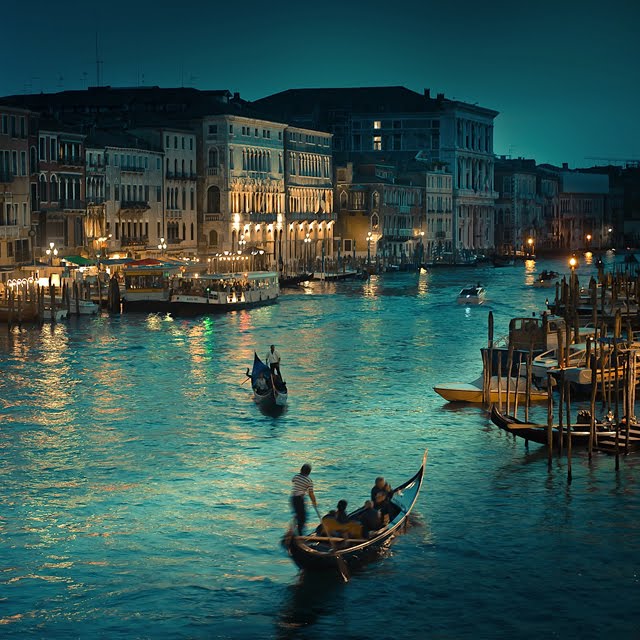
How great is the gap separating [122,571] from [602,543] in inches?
220

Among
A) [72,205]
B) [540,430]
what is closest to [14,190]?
[72,205]

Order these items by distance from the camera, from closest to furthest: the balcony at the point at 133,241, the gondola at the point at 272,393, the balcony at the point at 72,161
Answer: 1. the gondola at the point at 272,393
2. the balcony at the point at 72,161
3. the balcony at the point at 133,241

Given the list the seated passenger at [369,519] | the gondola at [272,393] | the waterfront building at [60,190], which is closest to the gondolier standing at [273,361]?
the gondola at [272,393]

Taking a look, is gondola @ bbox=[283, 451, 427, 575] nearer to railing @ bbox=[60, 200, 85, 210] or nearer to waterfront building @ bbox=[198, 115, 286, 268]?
railing @ bbox=[60, 200, 85, 210]

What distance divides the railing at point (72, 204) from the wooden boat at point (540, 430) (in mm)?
33589

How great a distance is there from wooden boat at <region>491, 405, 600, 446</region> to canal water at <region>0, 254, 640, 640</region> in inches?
11.4

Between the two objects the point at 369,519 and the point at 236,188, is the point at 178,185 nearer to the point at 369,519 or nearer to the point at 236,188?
the point at 236,188

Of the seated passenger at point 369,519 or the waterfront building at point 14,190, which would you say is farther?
the waterfront building at point 14,190

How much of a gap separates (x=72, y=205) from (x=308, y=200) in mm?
25609

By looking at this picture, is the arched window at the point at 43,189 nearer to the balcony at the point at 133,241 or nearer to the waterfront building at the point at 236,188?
the balcony at the point at 133,241

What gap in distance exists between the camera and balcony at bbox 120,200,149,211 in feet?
193

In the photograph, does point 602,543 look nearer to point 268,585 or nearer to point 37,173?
point 268,585

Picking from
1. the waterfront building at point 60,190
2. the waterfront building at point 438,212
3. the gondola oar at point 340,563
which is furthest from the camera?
the waterfront building at point 438,212

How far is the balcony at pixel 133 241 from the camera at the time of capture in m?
58.8
